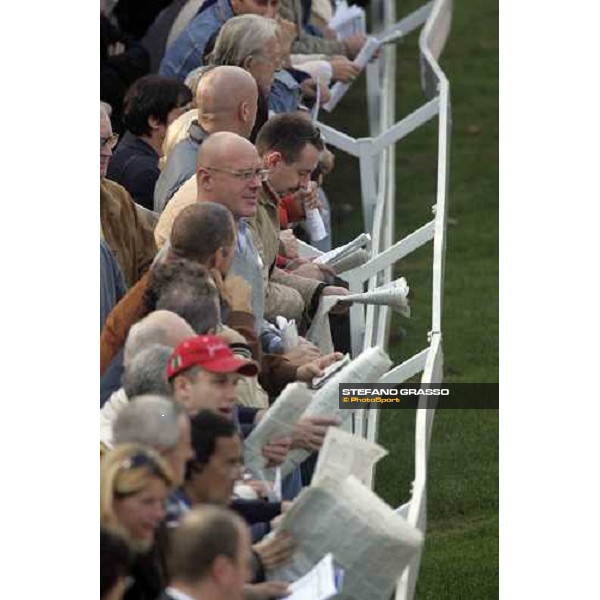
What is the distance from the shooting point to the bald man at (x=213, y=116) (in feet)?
29.3

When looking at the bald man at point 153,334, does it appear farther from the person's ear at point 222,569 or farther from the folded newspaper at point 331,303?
the folded newspaper at point 331,303

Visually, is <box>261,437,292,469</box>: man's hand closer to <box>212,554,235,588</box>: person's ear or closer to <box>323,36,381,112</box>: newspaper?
<box>212,554,235,588</box>: person's ear

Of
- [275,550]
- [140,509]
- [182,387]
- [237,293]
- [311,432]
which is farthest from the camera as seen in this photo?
[237,293]

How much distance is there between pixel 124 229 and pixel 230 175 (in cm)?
65

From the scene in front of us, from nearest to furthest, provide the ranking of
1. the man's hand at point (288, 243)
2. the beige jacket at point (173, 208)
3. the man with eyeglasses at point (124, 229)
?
the beige jacket at point (173, 208), the man with eyeglasses at point (124, 229), the man's hand at point (288, 243)

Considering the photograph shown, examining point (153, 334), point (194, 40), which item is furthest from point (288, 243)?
point (153, 334)

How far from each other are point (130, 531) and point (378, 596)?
3.11 ft

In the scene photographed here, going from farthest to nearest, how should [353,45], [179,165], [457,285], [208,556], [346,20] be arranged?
[346,20]
[457,285]
[353,45]
[179,165]
[208,556]

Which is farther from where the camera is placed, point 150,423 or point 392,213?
point 392,213

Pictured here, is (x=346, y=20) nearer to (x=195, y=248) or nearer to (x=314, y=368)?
(x=314, y=368)

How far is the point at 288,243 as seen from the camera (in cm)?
959

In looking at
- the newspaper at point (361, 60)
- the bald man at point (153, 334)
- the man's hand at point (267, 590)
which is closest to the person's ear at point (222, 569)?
the man's hand at point (267, 590)

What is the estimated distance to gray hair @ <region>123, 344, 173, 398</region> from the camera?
6691 millimetres
